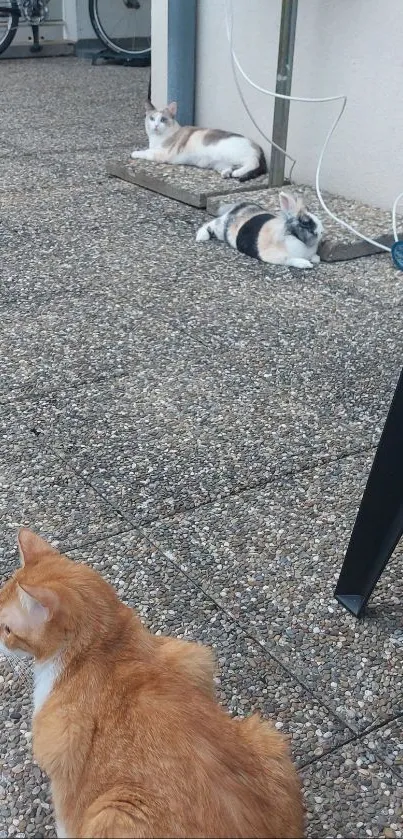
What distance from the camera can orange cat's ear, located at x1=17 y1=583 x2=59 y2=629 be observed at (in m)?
1.75

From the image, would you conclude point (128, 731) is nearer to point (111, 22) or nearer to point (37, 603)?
point (37, 603)

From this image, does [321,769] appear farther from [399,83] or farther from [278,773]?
[399,83]

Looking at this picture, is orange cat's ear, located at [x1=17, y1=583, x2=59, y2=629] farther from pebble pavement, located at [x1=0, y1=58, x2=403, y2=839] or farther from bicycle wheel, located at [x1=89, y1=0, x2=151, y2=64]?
bicycle wheel, located at [x1=89, y1=0, x2=151, y2=64]

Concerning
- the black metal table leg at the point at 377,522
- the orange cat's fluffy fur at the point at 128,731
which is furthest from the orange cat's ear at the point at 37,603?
the black metal table leg at the point at 377,522

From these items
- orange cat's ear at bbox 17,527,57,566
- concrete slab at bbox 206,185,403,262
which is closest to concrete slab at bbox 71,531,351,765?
orange cat's ear at bbox 17,527,57,566

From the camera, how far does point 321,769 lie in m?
2.11

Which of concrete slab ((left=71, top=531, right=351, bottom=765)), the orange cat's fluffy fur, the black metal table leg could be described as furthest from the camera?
the black metal table leg

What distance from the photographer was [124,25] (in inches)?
510

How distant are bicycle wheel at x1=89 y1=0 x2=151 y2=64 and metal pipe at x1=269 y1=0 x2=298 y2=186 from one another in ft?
22.8

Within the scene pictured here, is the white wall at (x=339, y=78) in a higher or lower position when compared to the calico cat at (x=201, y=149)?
higher

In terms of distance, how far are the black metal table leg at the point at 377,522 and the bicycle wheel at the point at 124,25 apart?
11345 mm

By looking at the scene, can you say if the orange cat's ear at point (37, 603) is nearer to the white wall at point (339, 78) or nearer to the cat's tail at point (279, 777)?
the cat's tail at point (279, 777)

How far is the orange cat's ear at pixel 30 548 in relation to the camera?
2025 mm

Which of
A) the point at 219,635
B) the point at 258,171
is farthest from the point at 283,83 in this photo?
the point at 219,635
